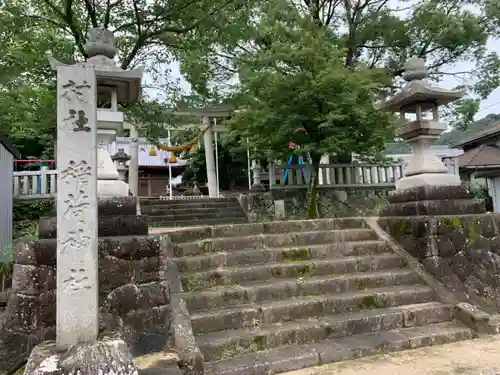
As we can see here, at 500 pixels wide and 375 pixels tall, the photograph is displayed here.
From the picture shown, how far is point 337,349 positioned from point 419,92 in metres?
3.51

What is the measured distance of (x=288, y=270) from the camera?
4.35m

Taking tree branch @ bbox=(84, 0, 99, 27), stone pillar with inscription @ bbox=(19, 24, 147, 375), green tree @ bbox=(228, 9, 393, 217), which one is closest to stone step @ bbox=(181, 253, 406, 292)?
stone pillar with inscription @ bbox=(19, 24, 147, 375)

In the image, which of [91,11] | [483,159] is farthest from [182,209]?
[483,159]

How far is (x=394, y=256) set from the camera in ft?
15.8

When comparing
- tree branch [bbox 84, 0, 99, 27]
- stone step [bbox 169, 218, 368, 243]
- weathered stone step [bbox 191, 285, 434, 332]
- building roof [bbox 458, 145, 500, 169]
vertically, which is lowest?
weathered stone step [bbox 191, 285, 434, 332]

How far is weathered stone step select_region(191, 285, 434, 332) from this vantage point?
350cm

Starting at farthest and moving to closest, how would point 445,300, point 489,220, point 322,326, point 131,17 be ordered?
point 131,17
point 489,220
point 445,300
point 322,326

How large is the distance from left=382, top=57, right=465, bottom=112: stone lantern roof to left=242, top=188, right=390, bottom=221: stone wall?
14.5 feet

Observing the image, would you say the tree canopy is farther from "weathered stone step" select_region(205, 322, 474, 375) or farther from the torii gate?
"weathered stone step" select_region(205, 322, 474, 375)

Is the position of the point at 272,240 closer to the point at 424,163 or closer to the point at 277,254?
the point at 277,254

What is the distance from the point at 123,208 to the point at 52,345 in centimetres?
140

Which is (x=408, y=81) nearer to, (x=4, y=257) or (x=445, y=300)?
(x=445, y=300)

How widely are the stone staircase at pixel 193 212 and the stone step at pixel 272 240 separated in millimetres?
4495

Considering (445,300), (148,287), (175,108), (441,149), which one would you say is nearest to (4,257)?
(148,287)
